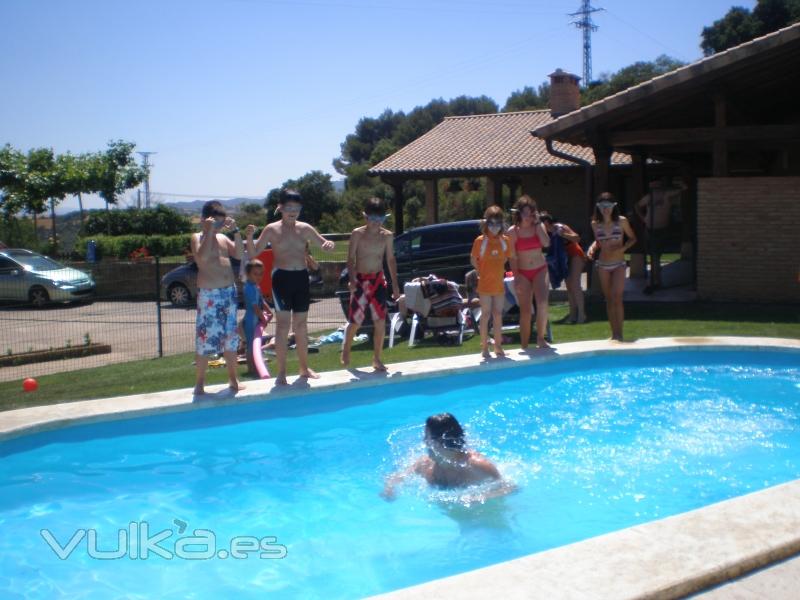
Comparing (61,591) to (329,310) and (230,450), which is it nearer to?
(230,450)

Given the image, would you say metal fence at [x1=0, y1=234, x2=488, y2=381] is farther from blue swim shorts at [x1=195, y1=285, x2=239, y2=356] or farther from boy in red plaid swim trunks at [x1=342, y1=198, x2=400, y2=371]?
blue swim shorts at [x1=195, y1=285, x2=239, y2=356]

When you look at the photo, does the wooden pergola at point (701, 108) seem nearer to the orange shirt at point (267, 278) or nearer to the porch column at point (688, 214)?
the porch column at point (688, 214)

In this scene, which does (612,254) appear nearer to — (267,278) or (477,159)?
(267,278)

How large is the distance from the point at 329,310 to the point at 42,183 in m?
17.8

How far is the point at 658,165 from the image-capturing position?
1036 inches

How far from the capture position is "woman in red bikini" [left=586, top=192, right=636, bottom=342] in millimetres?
9477

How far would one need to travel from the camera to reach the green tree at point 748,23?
4262 cm

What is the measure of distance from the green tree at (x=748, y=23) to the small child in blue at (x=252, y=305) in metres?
40.6

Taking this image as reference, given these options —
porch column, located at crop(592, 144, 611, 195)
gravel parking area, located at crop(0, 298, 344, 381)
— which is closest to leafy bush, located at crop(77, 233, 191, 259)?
gravel parking area, located at crop(0, 298, 344, 381)

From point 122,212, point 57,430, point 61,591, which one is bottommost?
point 61,591

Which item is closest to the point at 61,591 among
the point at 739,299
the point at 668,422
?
the point at 668,422

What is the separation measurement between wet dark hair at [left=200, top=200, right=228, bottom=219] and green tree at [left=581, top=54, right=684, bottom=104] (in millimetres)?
41872

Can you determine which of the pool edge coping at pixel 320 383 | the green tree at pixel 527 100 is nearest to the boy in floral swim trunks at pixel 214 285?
the pool edge coping at pixel 320 383

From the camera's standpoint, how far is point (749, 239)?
12.7 meters
